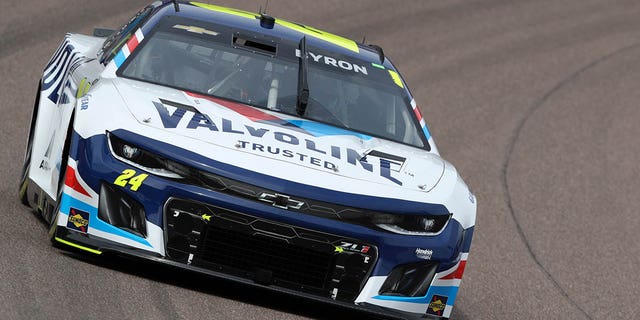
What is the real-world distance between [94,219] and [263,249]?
83 cm

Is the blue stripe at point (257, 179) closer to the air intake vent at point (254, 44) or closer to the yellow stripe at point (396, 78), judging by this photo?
the air intake vent at point (254, 44)

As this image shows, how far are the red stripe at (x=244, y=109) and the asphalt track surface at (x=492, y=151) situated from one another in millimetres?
900

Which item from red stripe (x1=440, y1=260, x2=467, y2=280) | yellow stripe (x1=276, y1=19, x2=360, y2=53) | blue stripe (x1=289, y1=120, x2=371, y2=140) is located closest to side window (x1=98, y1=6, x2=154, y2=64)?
yellow stripe (x1=276, y1=19, x2=360, y2=53)

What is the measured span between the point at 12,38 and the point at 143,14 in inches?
218

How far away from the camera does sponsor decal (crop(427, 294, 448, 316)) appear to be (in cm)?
658

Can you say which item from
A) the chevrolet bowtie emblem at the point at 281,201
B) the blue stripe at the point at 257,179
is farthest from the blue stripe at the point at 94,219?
the chevrolet bowtie emblem at the point at 281,201

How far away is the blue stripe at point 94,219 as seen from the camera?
Result: 20.5 feet

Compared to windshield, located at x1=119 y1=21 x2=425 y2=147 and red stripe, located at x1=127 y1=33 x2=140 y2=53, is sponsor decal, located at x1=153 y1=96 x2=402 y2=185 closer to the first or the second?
windshield, located at x1=119 y1=21 x2=425 y2=147

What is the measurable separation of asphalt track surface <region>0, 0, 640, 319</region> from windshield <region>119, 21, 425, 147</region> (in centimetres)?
110

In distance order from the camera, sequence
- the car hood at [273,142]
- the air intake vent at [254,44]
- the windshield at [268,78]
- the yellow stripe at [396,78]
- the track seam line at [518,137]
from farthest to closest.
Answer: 1. the track seam line at [518,137]
2. the yellow stripe at [396,78]
3. the air intake vent at [254,44]
4. the windshield at [268,78]
5. the car hood at [273,142]

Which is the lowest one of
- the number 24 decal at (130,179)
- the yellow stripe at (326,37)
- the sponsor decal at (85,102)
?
the yellow stripe at (326,37)

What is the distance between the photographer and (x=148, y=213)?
620 centimetres

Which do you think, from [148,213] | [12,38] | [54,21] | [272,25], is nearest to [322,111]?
[272,25]

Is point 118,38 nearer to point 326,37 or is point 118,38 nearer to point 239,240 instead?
point 326,37
